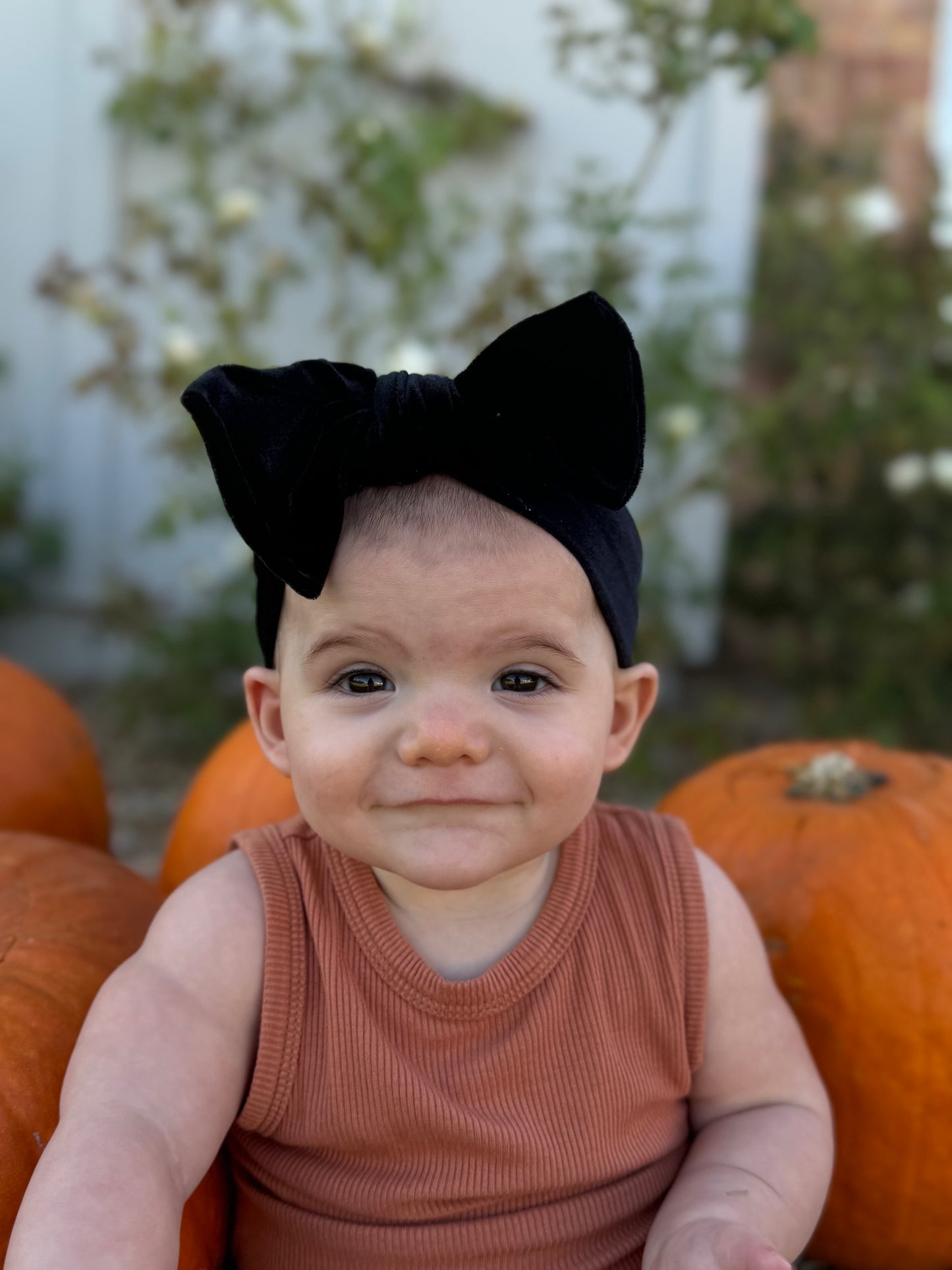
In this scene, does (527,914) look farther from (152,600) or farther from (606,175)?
(606,175)

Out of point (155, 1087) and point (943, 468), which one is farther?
point (943, 468)

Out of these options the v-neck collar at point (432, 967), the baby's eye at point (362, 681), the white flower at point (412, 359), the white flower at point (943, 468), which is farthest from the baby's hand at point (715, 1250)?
the white flower at point (943, 468)

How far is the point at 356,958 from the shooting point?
55.8 inches

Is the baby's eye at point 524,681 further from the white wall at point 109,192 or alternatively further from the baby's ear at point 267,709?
the white wall at point 109,192

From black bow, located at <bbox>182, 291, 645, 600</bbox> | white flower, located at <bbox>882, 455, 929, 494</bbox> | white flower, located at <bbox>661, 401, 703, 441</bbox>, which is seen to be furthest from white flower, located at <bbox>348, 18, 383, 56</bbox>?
black bow, located at <bbox>182, 291, 645, 600</bbox>

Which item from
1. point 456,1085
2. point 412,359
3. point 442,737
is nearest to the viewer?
point 442,737

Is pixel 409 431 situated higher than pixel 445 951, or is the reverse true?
pixel 409 431

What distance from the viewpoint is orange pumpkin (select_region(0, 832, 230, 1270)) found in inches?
52.1

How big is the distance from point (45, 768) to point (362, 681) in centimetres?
103

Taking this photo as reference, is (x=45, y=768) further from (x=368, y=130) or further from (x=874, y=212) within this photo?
(x=874, y=212)

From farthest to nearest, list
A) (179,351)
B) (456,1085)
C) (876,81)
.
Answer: (876,81) < (179,351) < (456,1085)

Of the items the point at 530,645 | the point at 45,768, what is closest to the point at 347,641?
the point at 530,645

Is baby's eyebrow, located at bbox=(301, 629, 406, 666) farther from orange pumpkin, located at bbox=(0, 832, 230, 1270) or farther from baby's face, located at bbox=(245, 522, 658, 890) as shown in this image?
orange pumpkin, located at bbox=(0, 832, 230, 1270)

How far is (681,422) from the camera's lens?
3480mm
